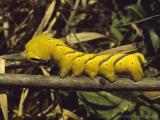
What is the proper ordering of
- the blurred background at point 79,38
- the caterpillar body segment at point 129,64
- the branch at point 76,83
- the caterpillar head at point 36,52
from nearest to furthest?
the branch at point 76,83
the caterpillar body segment at point 129,64
the caterpillar head at point 36,52
the blurred background at point 79,38

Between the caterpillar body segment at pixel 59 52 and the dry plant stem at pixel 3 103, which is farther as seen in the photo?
the dry plant stem at pixel 3 103

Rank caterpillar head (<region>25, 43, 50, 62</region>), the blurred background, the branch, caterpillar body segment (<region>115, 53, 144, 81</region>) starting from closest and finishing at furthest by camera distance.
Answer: the branch → caterpillar body segment (<region>115, 53, 144, 81</region>) → caterpillar head (<region>25, 43, 50, 62</region>) → the blurred background

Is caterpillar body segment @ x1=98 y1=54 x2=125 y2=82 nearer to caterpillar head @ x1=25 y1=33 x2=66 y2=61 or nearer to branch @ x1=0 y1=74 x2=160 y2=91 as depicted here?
branch @ x1=0 y1=74 x2=160 y2=91

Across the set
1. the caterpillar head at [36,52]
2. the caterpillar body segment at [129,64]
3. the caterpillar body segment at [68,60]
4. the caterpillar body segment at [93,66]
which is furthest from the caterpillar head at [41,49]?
the caterpillar body segment at [129,64]

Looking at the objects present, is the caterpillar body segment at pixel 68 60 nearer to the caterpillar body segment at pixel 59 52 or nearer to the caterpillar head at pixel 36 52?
the caterpillar body segment at pixel 59 52

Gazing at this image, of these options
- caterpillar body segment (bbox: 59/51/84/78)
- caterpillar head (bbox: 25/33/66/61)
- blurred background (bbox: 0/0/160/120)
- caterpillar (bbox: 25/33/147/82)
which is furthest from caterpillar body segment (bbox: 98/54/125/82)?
blurred background (bbox: 0/0/160/120)

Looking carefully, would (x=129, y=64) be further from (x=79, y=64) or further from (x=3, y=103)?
(x=3, y=103)

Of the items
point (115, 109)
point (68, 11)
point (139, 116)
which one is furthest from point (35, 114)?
point (68, 11)
